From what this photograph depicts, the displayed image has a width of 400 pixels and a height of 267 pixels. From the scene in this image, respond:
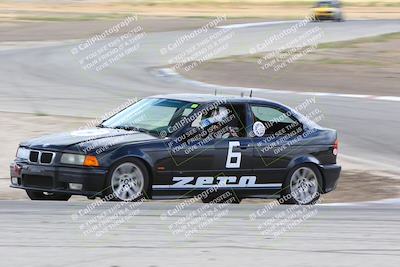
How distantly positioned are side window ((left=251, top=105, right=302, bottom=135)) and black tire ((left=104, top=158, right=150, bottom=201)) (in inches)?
64.1

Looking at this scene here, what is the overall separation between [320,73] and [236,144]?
18501 mm

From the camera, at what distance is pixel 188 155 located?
11.0 m

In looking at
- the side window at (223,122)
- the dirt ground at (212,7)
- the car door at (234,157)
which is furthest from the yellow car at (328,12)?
the car door at (234,157)

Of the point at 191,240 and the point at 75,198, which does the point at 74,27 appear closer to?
the point at 75,198

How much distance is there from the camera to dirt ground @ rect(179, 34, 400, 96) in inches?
1035

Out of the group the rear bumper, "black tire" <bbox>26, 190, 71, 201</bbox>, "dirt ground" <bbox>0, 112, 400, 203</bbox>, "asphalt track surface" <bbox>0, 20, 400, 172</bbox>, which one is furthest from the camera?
"asphalt track surface" <bbox>0, 20, 400, 172</bbox>

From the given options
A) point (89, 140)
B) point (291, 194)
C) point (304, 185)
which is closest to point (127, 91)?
point (304, 185)

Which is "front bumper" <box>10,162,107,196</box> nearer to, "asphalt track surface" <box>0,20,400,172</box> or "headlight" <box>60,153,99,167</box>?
"headlight" <box>60,153,99,167</box>

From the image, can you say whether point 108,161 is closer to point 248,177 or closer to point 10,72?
point 248,177

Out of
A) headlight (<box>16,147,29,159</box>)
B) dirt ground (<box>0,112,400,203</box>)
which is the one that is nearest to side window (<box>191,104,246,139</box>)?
dirt ground (<box>0,112,400,203</box>)

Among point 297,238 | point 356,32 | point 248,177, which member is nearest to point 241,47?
point 356,32

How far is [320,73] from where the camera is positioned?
29422 mm

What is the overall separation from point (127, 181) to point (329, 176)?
2.66 metres

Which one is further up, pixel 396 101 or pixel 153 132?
pixel 153 132
